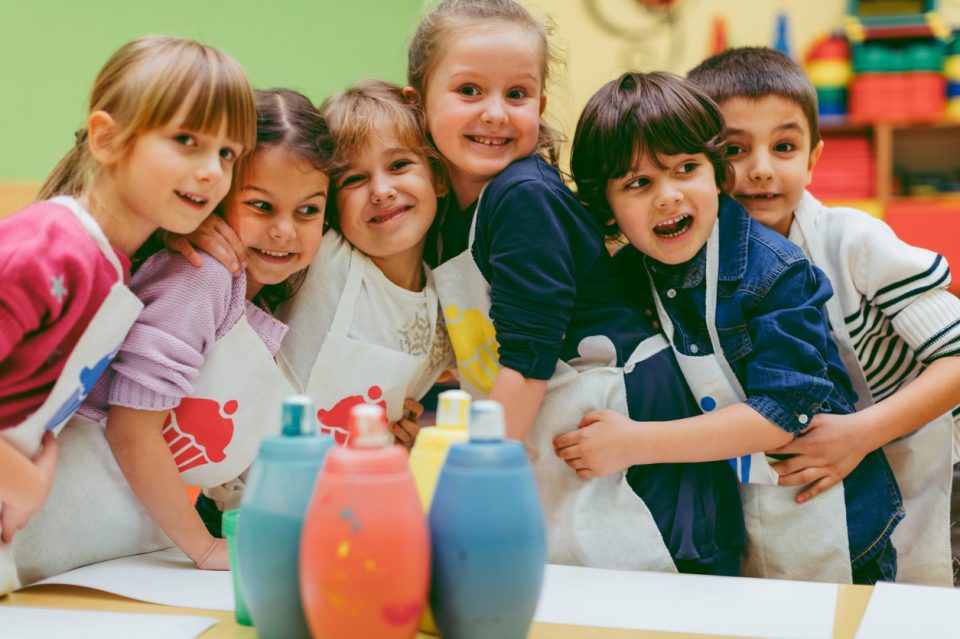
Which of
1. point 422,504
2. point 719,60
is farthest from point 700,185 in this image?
point 422,504

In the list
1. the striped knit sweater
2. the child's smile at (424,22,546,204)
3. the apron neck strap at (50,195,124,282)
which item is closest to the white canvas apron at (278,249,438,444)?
the child's smile at (424,22,546,204)

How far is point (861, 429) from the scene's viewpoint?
4.06 feet

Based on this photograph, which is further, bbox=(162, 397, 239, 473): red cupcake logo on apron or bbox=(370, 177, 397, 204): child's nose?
bbox=(370, 177, 397, 204): child's nose

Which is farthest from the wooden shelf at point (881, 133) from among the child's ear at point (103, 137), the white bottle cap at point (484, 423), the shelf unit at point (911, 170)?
the white bottle cap at point (484, 423)

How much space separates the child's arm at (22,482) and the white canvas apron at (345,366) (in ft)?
1.22

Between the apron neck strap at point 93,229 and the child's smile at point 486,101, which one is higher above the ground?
the child's smile at point 486,101

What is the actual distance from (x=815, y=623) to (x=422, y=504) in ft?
1.36

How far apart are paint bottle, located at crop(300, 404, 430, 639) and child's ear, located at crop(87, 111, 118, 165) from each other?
1.83 ft

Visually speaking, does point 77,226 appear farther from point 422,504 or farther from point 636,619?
point 636,619

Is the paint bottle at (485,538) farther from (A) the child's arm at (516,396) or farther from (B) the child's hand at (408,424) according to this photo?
(B) the child's hand at (408,424)

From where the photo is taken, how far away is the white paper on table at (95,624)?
0.77 metres

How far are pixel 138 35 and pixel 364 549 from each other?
2894mm

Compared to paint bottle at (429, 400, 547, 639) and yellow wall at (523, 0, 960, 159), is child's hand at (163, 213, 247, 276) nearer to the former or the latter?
paint bottle at (429, 400, 547, 639)

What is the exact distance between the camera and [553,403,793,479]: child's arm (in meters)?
1.16
